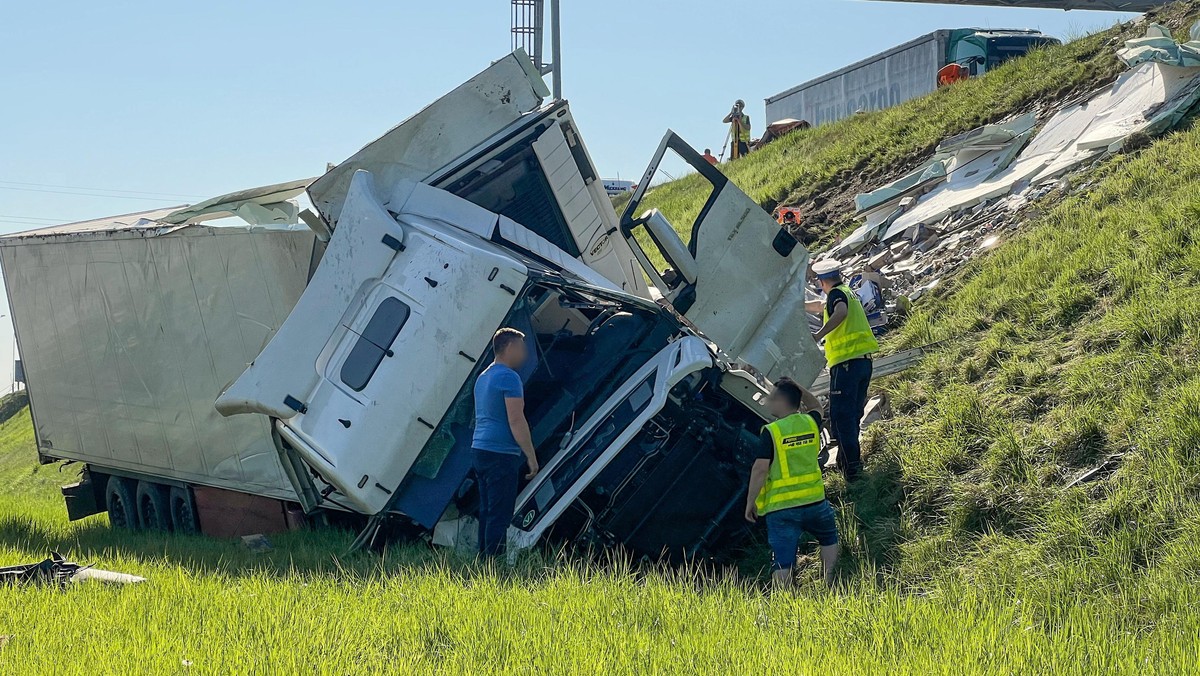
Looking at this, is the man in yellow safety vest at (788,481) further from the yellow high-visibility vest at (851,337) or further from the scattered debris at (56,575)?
the scattered debris at (56,575)

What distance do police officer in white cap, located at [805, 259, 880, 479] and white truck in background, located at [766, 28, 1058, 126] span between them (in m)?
14.9

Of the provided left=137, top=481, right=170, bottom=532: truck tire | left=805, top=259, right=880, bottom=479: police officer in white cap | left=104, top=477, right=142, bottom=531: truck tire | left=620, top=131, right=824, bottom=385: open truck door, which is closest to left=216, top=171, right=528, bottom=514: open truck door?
left=805, top=259, right=880, bottom=479: police officer in white cap

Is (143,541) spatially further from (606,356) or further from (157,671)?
(157,671)

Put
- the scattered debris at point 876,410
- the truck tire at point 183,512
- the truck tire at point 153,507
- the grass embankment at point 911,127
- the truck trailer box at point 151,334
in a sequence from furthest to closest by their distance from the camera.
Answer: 1. the grass embankment at point 911,127
2. the truck tire at point 153,507
3. the truck tire at point 183,512
4. the scattered debris at point 876,410
5. the truck trailer box at point 151,334

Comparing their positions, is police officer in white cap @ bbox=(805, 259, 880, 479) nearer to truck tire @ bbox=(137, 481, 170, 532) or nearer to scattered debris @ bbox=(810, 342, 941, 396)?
scattered debris @ bbox=(810, 342, 941, 396)

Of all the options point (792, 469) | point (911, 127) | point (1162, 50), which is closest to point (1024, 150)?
point (1162, 50)

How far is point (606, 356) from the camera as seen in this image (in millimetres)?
6965

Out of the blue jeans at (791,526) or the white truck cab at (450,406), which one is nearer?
the blue jeans at (791,526)

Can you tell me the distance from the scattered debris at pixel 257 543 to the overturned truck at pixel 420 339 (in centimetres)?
26

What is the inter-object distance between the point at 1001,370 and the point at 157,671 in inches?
222

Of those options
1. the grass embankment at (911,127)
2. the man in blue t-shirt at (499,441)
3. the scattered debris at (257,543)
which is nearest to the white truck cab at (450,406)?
the man in blue t-shirt at (499,441)

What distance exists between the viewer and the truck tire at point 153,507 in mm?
9477

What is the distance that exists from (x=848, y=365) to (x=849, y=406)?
26cm

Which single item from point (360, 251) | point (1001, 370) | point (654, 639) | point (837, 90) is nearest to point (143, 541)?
point (360, 251)
